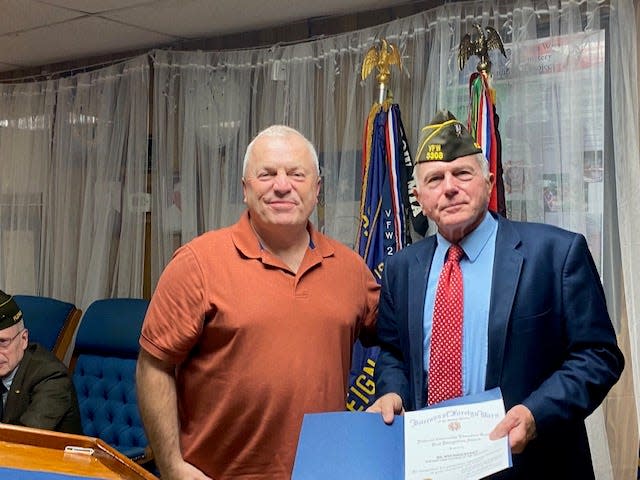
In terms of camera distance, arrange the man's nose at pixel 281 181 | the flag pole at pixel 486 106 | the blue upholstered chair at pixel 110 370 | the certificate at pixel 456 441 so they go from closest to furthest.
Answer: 1. the certificate at pixel 456 441
2. the man's nose at pixel 281 181
3. the flag pole at pixel 486 106
4. the blue upholstered chair at pixel 110 370

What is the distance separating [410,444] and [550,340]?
0.39 metres

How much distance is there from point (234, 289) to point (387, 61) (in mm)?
1608

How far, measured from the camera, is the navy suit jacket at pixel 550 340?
1571 mm

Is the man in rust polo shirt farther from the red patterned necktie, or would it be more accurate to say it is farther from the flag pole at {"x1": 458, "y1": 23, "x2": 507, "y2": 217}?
the flag pole at {"x1": 458, "y1": 23, "x2": 507, "y2": 217}

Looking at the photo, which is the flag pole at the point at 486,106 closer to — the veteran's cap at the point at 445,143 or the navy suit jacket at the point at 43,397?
the veteran's cap at the point at 445,143

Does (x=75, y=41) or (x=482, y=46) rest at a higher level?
(x=75, y=41)

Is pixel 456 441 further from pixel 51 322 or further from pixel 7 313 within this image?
pixel 51 322

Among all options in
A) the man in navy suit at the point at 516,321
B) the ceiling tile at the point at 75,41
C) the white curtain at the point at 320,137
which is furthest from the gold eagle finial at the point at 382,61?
the man in navy suit at the point at 516,321

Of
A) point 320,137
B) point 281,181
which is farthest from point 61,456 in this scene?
point 320,137

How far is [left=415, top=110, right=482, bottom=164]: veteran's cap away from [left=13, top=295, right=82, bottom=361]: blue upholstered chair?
2559 millimetres

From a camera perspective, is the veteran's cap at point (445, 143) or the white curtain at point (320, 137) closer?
the veteran's cap at point (445, 143)

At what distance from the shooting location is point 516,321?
1603mm

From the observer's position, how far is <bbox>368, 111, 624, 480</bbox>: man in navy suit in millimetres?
1566

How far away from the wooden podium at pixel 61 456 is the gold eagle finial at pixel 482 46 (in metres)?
1.99
